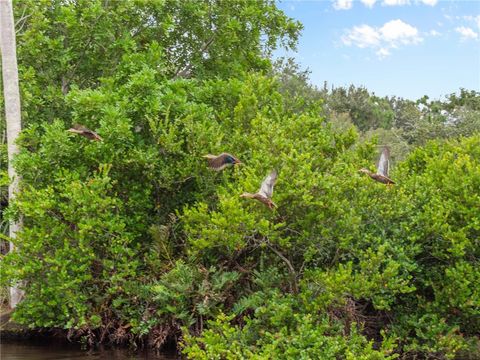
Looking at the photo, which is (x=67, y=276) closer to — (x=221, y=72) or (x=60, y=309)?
(x=60, y=309)

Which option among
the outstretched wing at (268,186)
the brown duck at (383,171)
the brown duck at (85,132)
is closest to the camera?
the outstretched wing at (268,186)

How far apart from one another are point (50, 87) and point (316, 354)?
293 inches

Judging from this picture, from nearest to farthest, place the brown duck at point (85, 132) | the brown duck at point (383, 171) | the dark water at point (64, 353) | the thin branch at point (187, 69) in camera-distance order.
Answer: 1. the brown duck at point (383, 171)
2. the brown duck at point (85, 132)
3. the dark water at point (64, 353)
4. the thin branch at point (187, 69)

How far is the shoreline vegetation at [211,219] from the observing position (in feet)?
25.5

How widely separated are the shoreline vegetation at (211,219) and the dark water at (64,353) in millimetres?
267

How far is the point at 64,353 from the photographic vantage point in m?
9.80

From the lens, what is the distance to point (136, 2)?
11.4 m

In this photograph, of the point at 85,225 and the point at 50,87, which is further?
the point at 50,87

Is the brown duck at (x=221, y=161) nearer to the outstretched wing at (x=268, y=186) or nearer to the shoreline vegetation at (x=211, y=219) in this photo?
the shoreline vegetation at (x=211, y=219)

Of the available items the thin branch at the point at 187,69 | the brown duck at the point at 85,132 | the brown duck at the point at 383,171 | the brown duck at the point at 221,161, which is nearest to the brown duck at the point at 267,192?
the brown duck at the point at 221,161

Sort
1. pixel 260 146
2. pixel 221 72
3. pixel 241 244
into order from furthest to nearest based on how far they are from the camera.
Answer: pixel 221 72, pixel 260 146, pixel 241 244

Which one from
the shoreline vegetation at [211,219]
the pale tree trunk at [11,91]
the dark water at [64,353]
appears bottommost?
the dark water at [64,353]

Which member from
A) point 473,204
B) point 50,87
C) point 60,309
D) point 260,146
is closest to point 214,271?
point 260,146

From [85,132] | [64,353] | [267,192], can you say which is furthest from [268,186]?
[64,353]
